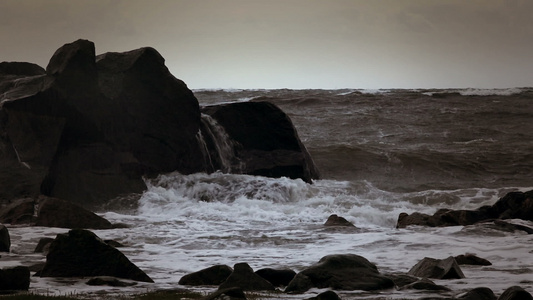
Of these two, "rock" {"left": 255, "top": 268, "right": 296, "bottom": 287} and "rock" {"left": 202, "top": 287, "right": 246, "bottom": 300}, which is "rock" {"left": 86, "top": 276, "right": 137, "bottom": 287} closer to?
"rock" {"left": 255, "top": 268, "right": 296, "bottom": 287}

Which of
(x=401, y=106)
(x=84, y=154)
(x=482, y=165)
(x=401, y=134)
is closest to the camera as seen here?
(x=84, y=154)

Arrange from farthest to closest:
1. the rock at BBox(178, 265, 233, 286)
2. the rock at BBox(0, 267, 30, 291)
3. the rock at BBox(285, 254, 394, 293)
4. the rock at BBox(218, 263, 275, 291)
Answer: the rock at BBox(178, 265, 233, 286), the rock at BBox(285, 254, 394, 293), the rock at BBox(218, 263, 275, 291), the rock at BBox(0, 267, 30, 291)

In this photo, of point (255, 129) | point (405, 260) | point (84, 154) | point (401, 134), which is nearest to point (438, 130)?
point (401, 134)

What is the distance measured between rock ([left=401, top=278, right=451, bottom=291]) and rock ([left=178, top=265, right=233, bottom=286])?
3.03m

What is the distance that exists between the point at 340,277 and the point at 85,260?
4.42 m

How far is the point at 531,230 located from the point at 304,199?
32.9 feet

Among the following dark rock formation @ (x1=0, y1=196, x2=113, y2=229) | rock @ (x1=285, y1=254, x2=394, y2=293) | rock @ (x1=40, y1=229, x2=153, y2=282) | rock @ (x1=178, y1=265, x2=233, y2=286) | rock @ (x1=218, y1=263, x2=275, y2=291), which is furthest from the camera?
dark rock formation @ (x1=0, y1=196, x2=113, y2=229)

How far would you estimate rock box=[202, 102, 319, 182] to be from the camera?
30.7 m

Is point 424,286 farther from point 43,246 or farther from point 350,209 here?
point 350,209

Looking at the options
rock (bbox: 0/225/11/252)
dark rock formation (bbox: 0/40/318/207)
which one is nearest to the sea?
rock (bbox: 0/225/11/252)

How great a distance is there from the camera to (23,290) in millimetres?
11859

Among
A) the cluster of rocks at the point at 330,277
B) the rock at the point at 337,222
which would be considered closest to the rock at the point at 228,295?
the cluster of rocks at the point at 330,277

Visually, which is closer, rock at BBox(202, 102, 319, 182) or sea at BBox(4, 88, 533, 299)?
sea at BBox(4, 88, 533, 299)

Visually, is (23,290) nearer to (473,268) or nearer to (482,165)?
(473,268)
